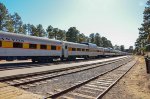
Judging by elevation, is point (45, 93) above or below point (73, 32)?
below

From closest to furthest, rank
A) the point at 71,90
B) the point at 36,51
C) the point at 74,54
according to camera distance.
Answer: the point at 71,90, the point at 36,51, the point at 74,54

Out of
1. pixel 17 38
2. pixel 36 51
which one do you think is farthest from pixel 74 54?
pixel 17 38

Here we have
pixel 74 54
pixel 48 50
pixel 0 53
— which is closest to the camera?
pixel 0 53

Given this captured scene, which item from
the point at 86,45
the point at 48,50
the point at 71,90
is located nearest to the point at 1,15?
the point at 86,45

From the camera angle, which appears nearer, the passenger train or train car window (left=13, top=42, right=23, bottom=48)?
the passenger train

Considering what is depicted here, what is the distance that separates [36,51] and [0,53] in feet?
20.6

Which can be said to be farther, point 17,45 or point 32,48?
point 32,48

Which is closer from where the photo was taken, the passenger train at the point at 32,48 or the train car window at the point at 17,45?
the passenger train at the point at 32,48

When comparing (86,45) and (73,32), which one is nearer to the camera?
(86,45)

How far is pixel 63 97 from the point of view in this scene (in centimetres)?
941

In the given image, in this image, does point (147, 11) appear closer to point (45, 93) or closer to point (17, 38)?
point (17, 38)

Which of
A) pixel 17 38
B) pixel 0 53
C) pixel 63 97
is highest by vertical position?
pixel 17 38

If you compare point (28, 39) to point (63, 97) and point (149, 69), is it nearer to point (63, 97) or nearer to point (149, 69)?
point (149, 69)

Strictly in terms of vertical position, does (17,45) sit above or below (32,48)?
above
